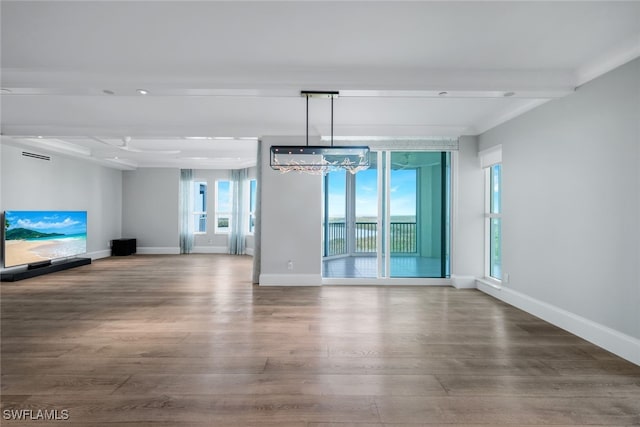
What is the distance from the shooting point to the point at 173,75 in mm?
3174

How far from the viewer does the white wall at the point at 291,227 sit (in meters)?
5.36

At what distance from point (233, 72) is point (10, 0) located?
1.60 metres

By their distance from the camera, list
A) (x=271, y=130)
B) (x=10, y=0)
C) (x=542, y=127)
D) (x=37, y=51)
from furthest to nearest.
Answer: (x=271, y=130) < (x=542, y=127) < (x=37, y=51) < (x=10, y=0)

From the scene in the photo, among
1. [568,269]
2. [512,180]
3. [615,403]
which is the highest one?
[512,180]

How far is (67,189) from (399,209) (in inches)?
298

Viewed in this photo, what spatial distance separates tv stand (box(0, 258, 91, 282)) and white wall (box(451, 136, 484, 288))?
780cm

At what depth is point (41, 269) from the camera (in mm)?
6219

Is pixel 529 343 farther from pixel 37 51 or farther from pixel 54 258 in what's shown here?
pixel 54 258

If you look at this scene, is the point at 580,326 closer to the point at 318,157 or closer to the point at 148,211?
the point at 318,157

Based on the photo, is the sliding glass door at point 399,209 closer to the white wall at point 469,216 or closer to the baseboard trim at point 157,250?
the white wall at point 469,216

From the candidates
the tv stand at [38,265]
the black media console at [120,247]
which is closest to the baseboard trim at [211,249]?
the black media console at [120,247]

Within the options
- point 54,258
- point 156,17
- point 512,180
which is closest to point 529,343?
point 512,180

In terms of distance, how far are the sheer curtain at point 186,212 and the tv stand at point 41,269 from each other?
8.43 feet

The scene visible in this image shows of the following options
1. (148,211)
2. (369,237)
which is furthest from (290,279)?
(148,211)
